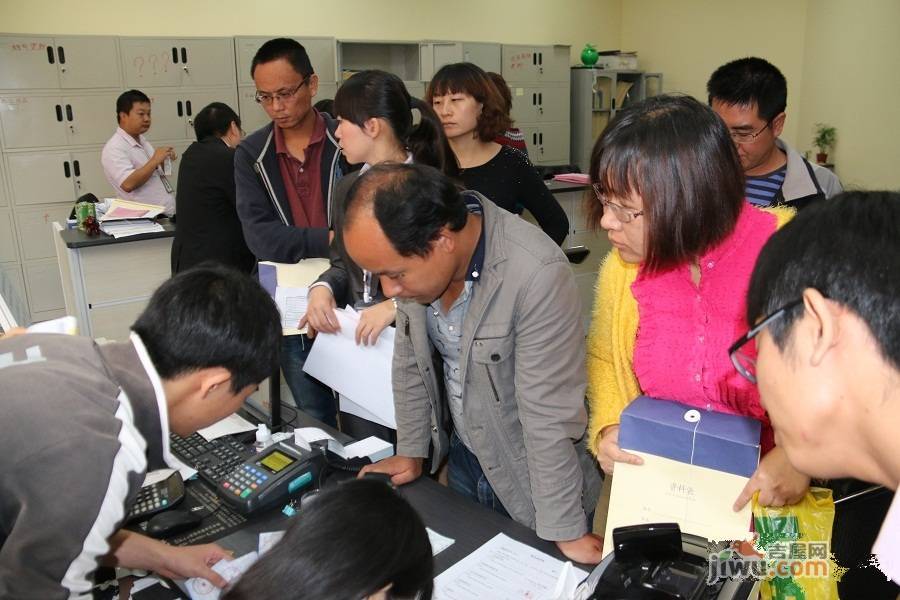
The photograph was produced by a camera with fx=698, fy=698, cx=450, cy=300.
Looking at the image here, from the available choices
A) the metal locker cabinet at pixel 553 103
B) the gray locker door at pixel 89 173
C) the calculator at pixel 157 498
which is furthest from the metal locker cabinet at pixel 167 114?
the calculator at pixel 157 498

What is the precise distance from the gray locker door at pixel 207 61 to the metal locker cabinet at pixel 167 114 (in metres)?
0.15

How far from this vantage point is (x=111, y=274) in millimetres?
4051

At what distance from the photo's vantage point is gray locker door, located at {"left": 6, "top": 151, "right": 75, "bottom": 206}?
5492 mm

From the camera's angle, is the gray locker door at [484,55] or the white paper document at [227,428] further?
the gray locker door at [484,55]

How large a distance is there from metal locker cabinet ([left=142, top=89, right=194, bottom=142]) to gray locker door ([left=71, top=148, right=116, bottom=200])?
0.46 meters

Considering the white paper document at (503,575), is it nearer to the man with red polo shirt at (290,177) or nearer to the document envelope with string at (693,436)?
the document envelope with string at (693,436)

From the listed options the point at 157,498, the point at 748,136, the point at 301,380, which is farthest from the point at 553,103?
the point at 157,498

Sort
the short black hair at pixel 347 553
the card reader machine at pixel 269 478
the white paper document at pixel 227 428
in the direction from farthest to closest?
the white paper document at pixel 227 428
the card reader machine at pixel 269 478
the short black hair at pixel 347 553

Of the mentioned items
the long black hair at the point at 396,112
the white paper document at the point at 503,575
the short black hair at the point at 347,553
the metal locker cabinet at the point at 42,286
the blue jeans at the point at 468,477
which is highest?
the long black hair at the point at 396,112

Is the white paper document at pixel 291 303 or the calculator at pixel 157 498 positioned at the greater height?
the white paper document at pixel 291 303

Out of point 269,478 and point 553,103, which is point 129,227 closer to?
point 269,478

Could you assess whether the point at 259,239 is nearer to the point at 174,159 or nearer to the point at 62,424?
the point at 62,424

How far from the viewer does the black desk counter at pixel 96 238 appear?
3.86 m

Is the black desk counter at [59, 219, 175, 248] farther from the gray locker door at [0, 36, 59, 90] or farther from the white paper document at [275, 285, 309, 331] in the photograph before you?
the white paper document at [275, 285, 309, 331]
